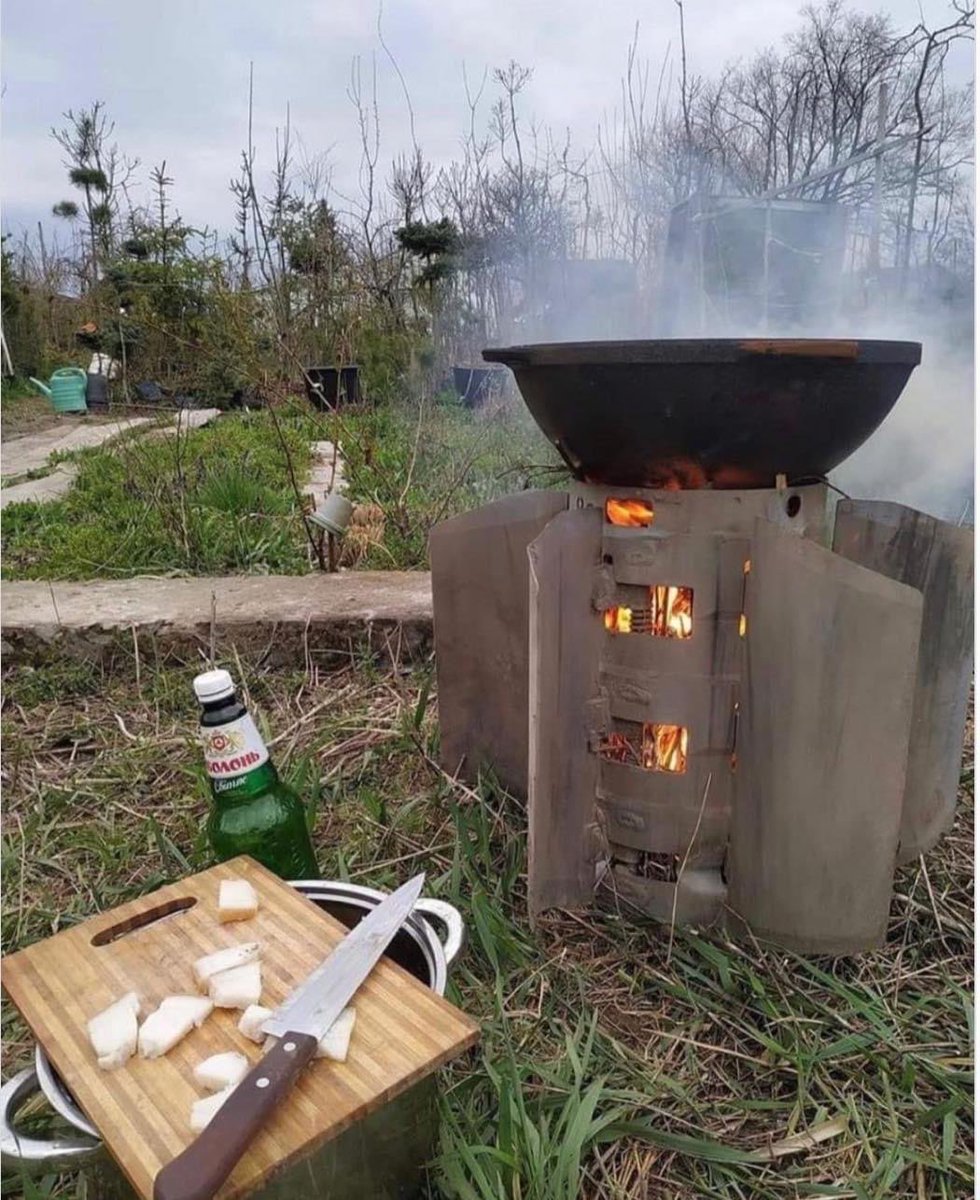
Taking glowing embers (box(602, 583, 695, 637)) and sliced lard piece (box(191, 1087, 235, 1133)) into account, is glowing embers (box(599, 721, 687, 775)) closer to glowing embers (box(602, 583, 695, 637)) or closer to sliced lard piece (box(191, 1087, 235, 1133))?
glowing embers (box(602, 583, 695, 637))

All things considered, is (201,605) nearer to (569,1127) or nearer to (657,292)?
(657,292)

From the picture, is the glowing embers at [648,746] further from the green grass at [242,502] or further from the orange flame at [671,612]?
the green grass at [242,502]

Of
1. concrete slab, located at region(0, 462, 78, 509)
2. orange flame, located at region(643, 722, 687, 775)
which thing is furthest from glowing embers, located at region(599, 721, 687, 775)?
concrete slab, located at region(0, 462, 78, 509)

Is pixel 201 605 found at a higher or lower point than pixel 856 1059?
→ higher

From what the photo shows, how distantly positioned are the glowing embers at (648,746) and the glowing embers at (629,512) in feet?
1.05

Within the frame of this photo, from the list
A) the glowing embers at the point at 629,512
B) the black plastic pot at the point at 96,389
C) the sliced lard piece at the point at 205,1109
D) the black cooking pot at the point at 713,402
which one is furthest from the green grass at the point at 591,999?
the black plastic pot at the point at 96,389

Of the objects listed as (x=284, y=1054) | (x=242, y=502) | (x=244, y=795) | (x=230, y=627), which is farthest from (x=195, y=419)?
(x=284, y=1054)

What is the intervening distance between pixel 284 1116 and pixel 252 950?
0.22 meters

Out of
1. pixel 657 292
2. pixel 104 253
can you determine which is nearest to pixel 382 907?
pixel 657 292

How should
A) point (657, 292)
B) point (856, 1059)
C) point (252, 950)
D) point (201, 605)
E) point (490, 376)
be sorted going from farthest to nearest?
point (490, 376) < point (657, 292) < point (201, 605) < point (856, 1059) < point (252, 950)

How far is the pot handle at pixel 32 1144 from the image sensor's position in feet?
2.35

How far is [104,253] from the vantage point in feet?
30.5

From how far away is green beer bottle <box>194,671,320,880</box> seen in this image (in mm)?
1128

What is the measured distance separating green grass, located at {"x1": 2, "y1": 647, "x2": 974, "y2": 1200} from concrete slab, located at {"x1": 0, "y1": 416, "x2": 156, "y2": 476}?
4.55m
